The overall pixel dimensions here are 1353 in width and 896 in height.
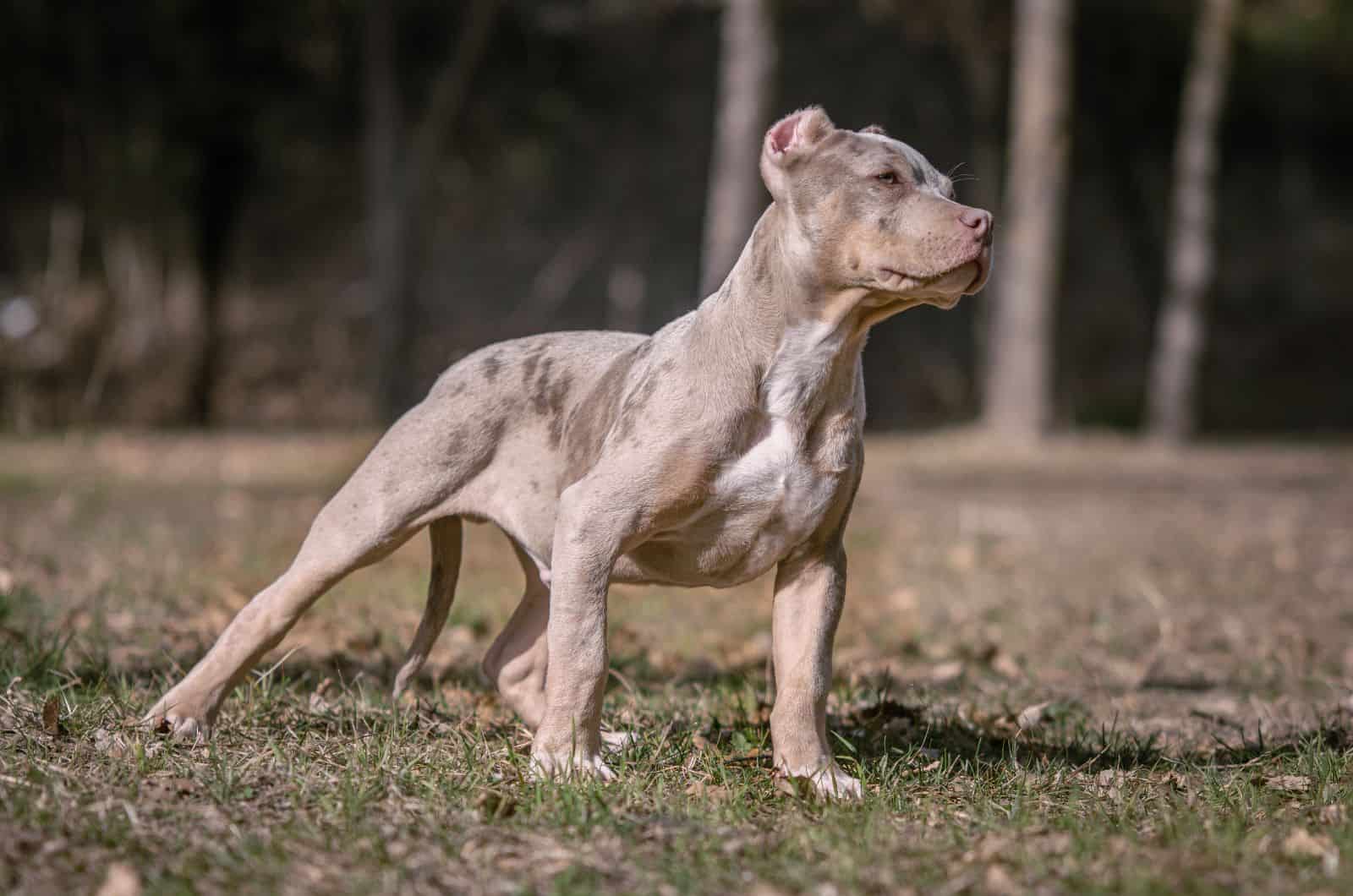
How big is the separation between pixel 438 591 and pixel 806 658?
142cm

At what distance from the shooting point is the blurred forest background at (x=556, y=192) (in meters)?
19.4

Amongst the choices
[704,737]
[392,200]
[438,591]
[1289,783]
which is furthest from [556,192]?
[1289,783]

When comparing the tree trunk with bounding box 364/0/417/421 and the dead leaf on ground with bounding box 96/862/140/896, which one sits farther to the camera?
the tree trunk with bounding box 364/0/417/421

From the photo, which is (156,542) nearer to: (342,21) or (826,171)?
(826,171)

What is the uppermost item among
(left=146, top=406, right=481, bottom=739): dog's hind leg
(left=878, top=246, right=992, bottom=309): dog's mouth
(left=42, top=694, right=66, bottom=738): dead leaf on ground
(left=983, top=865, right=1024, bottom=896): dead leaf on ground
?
(left=878, top=246, right=992, bottom=309): dog's mouth

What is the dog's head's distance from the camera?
385cm

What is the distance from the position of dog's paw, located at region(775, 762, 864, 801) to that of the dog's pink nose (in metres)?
1.50

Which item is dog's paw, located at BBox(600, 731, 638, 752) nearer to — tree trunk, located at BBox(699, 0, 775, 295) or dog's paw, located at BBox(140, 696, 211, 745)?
dog's paw, located at BBox(140, 696, 211, 745)

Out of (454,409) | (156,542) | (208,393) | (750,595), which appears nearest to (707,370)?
(454,409)

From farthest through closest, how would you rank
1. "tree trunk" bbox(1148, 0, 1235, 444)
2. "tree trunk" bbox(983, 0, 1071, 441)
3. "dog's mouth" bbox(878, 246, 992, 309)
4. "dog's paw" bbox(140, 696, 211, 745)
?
1. "tree trunk" bbox(1148, 0, 1235, 444)
2. "tree trunk" bbox(983, 0, 1071, 441)
3. "dog's paw" bbox(140, 696, 211, 745)
4. "dog's mouth" bbox(878, 246, 992, 309)

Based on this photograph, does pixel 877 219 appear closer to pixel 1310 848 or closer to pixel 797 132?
pixel 797 132

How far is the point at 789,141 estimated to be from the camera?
13.6 feet

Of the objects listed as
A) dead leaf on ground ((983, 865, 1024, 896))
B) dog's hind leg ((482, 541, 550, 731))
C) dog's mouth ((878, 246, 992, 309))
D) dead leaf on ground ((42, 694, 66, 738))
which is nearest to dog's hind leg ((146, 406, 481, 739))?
dead leaf on ground ((42, 694, 66, 738))

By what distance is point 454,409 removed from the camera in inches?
183
